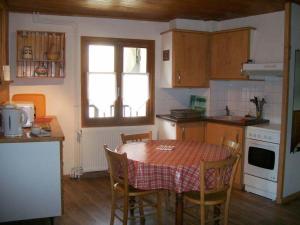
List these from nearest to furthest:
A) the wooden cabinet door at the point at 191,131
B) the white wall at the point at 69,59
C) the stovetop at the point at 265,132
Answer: the stovetop at the point at 265,132, the white wall at the point at 69,59, the wooden cabinet door at the point at 191,131

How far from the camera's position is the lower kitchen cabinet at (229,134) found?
466 centimetres

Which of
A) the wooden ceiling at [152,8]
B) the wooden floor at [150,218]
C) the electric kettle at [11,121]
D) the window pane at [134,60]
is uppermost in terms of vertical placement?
the wooden ceiling at [152,8]

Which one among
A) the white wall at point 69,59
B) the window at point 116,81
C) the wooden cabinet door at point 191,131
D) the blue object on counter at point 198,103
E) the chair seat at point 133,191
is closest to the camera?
the chair seat at point 133,191

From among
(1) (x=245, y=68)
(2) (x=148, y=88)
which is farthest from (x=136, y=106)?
(1) (x=245, y=68)

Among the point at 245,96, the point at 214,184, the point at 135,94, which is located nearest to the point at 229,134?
the point at 245,96

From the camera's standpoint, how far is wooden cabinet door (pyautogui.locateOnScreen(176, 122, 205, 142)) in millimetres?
5039

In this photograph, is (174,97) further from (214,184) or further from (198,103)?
(214,184)

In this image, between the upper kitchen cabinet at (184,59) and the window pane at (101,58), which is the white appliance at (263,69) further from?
the window pane at (101,58)

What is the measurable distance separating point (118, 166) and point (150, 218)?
2.94 feet

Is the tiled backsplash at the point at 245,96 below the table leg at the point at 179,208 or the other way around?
the other way around

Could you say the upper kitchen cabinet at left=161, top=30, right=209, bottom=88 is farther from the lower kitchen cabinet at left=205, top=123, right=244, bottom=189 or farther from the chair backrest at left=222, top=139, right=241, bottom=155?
the chair backrest at left=222, top=139, right=241, bottom=155

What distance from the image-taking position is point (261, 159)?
4410mm

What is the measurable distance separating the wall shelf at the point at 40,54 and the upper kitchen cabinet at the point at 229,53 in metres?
2.29

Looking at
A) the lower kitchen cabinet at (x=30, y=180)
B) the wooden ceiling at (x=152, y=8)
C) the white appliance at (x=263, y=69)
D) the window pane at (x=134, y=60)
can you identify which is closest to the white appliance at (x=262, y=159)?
the white appliance at (x=263, y=69)
